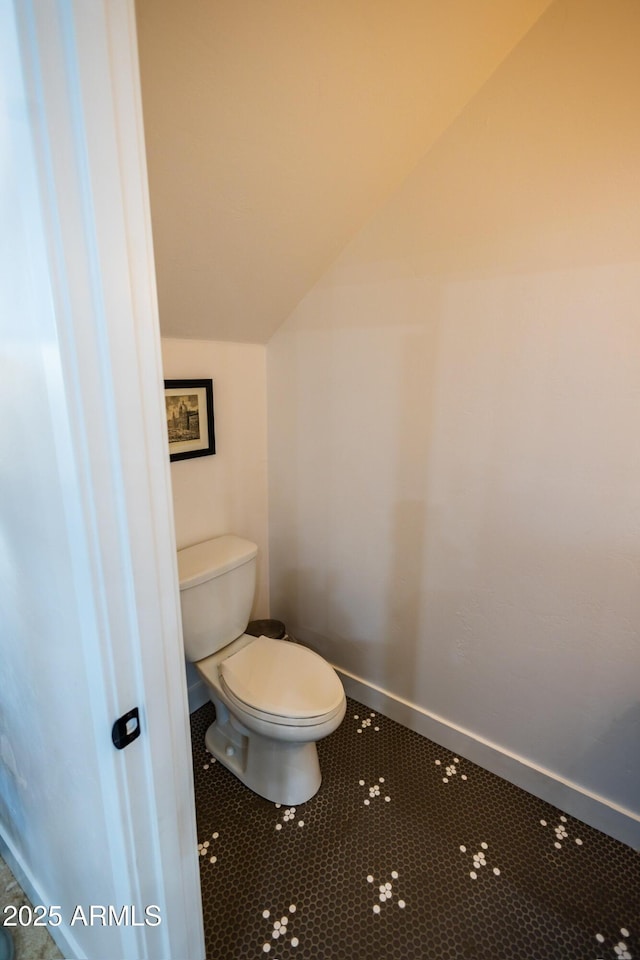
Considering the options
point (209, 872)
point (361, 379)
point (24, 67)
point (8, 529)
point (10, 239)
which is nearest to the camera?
point (24, 67)

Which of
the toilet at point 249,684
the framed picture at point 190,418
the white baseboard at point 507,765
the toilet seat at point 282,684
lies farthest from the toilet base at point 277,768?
the framed picture at point 190,418

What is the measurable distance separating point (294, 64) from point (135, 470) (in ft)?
3.18

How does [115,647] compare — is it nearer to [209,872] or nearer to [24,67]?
[24,67]

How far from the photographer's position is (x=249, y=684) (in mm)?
1467

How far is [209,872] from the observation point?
1.31 metres

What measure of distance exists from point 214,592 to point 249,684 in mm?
340

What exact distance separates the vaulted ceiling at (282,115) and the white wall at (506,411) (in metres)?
0.13

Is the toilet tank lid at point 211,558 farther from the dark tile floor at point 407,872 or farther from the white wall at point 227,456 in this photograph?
the dark tile floor at point 407,872

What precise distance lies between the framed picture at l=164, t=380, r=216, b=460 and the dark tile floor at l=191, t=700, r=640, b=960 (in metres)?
1.20

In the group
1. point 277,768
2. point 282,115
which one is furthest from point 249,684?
point 282,115

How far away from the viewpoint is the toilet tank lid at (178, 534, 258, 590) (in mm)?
1525

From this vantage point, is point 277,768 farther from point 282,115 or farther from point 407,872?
point 282,115

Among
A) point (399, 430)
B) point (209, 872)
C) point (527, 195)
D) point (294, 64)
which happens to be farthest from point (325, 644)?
point (294, 64)

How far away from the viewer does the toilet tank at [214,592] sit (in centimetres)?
154
